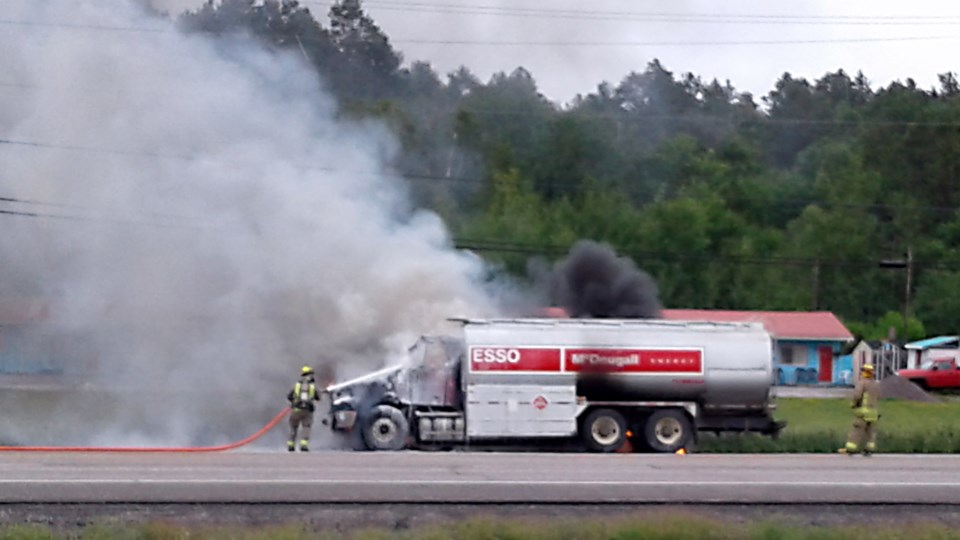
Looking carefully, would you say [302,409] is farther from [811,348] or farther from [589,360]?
[811,348]

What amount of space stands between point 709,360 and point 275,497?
1172cm

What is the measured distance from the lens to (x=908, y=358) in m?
62.8

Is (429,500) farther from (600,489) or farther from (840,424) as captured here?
(840,424)

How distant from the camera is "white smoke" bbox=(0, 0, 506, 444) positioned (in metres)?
27.6

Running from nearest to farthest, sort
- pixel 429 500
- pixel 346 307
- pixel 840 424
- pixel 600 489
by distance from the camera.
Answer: pixel 429 500 → pixel 600 489 → pixel 346 307 → pixel 840 424

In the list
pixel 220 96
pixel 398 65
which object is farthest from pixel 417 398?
pixel 398 65

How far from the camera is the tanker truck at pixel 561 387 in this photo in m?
24.3

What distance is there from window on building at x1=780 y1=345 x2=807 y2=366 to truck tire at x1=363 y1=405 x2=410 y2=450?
40.4 meters

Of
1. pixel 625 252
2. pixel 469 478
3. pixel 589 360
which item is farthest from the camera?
pixel 625 252

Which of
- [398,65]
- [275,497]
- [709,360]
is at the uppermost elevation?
[398,65]

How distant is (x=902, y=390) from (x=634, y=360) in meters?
27.8

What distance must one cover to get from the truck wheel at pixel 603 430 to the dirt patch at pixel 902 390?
2710 cm

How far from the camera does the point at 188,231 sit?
2802 centimetres

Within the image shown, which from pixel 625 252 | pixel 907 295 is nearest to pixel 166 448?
pixel 625 252
